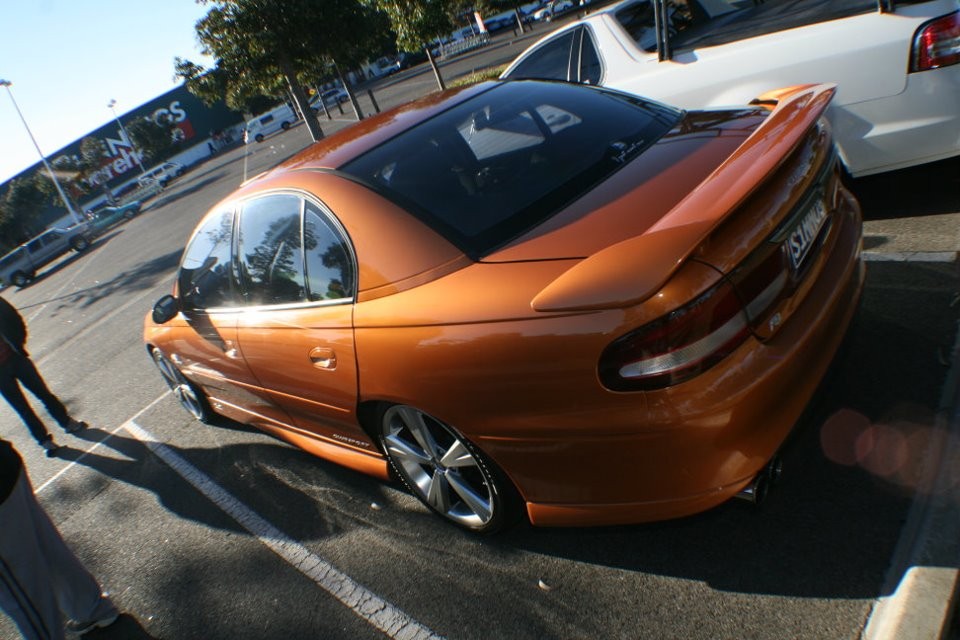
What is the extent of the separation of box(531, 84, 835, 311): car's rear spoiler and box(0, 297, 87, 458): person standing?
5010 millimetres

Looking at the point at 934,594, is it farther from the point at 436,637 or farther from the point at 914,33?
the point at 914,33

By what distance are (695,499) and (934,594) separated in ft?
2.26

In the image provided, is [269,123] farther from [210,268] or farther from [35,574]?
[35,574]

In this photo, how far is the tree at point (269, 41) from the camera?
14.9m

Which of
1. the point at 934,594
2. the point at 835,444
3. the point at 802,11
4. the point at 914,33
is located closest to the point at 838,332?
the point at 835,444

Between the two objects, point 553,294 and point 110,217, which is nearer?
point 553,294

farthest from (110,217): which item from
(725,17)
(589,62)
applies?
(725,17)

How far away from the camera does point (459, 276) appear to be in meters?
2.26

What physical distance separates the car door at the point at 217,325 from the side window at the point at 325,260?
2.49 ft

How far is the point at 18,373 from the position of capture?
17.6ft

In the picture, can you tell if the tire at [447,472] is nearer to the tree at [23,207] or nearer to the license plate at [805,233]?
the license plate at [805,233]

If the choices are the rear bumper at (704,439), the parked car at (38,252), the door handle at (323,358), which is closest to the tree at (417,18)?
the door handle at (323,358)

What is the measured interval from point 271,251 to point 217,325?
711 mm

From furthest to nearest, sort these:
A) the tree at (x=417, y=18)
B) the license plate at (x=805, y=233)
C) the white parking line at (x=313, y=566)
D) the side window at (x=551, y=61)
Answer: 1. the tree at (x=417, y=18)
2. the side window at (x=551, y=61)
3. the white parking line at (x=313, y=566)
4. the license plate at (x=805, y=233)
